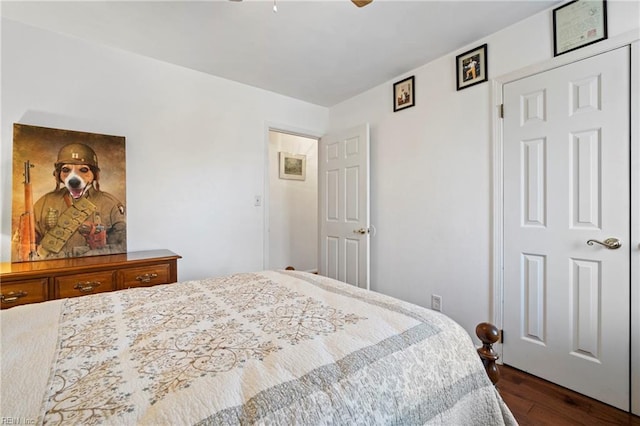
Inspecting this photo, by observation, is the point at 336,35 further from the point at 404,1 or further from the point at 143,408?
the point at 143,408

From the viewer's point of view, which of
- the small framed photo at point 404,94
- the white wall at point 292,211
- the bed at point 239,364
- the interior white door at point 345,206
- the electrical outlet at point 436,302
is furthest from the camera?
the white wall at point 292,211

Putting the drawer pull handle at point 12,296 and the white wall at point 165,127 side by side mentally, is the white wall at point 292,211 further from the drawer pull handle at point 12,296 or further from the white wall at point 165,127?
the drawer pull handle at point 12,296

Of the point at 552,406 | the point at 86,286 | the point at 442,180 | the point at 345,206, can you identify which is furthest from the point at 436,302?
Answer: the point at 86,286

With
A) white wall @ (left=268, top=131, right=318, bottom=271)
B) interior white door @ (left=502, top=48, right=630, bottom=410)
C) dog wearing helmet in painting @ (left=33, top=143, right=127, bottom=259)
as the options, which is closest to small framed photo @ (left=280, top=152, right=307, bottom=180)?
white wall @ (left=268, top=131, right=318, bottom=271)

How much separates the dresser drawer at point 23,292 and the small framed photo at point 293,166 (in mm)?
3077

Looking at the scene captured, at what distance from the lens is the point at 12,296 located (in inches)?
64.9

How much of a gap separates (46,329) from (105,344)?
0.29 meters

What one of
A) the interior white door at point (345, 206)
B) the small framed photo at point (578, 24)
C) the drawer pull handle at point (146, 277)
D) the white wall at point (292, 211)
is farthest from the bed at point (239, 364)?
the white wall at point (292, 211)

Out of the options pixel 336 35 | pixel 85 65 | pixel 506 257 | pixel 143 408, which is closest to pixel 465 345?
pixel 143 408

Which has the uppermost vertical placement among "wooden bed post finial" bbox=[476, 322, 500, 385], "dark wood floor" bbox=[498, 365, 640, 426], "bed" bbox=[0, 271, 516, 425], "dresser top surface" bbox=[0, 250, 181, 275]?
"dresser top surface" bbox=[0, 250, 181, 275]

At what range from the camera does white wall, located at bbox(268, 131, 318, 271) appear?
14.3 ft

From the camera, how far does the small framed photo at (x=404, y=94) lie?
8.82 ft

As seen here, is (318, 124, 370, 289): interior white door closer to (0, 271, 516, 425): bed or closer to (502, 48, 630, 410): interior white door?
(502, 48, 630, 410): interior white door

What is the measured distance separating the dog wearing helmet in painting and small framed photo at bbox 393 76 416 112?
105 inches
